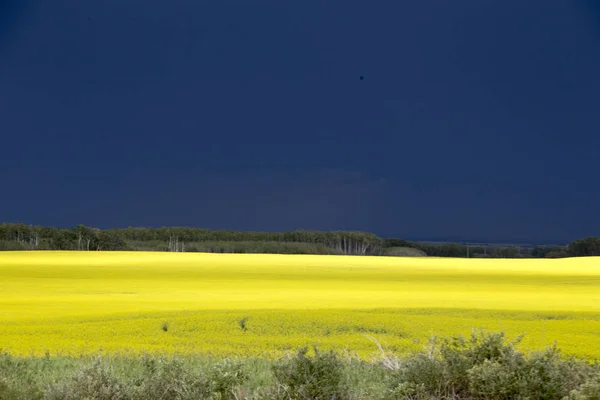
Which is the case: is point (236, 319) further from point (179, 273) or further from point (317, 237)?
point (317, 237)

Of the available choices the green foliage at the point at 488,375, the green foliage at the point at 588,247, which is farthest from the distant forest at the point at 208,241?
the green foliage at the point at 488,375

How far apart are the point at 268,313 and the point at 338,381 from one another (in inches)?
361

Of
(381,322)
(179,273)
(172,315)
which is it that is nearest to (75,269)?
(179,273)

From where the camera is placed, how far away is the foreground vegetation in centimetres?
824

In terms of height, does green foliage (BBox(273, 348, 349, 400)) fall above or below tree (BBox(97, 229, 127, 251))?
below

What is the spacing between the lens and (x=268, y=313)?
57.9ft

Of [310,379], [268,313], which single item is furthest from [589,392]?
[268,313]

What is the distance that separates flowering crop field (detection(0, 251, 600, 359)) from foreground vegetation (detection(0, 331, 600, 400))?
330 cm

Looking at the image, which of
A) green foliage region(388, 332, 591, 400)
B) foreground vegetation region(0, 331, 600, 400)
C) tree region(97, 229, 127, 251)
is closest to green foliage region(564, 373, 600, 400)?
foreground vegetation region(0, 331, 600, 400)

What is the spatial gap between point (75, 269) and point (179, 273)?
7233mm

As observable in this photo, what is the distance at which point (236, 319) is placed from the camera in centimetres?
1652

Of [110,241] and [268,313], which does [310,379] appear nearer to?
[268,313]

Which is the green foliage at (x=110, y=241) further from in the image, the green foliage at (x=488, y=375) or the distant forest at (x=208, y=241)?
the green foliage at (x=488, y=375)

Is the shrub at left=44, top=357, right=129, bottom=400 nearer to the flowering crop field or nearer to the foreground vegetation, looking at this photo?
the foreground vegetation
